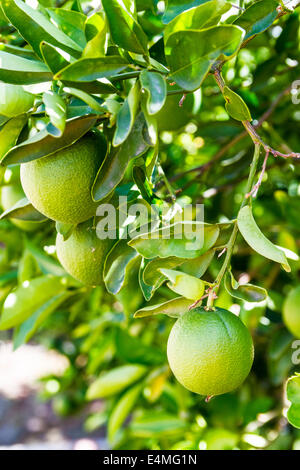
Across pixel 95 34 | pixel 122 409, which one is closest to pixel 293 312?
pixel 122 409

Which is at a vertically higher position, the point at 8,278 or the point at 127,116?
the point at 127,116

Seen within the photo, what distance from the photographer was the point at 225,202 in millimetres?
1612

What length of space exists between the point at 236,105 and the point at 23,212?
38 cm

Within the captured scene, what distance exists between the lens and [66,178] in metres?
0.71

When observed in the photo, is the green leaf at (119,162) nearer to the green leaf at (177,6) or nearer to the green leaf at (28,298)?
the green leaf at (177,6)


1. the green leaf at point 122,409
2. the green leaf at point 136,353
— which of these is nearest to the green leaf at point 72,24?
the green leaf at point 136,353

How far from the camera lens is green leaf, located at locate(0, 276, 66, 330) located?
1192 mm

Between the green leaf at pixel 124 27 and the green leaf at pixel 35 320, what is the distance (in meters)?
0.71

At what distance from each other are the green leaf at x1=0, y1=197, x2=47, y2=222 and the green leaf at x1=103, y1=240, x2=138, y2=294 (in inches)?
6.0

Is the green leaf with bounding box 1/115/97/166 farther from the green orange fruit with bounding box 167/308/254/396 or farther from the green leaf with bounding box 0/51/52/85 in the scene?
the green orange fruit with bounding box 167/308/254/396

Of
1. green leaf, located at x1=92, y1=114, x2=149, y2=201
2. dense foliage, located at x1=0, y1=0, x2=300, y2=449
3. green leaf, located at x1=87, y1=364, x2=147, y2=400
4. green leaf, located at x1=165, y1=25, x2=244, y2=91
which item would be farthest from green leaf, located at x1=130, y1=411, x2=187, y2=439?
green leaf, located at x1=165, y1=25, x2=244, y2=91

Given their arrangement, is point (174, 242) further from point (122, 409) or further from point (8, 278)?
point (122, 409)

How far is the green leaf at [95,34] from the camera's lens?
0.61 m

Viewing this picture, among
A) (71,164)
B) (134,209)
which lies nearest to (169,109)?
(134,209)
